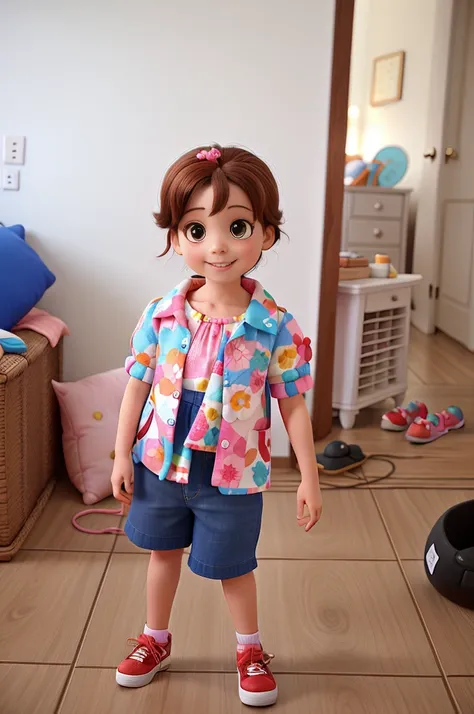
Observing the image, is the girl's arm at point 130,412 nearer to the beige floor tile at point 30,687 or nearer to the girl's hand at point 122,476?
the girl's hand at point 122,476

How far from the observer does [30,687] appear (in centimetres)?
142

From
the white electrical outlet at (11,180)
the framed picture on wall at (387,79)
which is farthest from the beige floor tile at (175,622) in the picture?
the framed picture on wall at (387,79)

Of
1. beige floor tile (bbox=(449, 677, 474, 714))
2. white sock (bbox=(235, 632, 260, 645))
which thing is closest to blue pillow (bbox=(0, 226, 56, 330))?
white sock (bbox=(235, 632, 260, 645))

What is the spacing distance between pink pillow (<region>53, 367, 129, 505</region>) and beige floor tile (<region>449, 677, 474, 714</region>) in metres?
1.12

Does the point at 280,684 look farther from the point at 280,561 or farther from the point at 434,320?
the point at 434,320

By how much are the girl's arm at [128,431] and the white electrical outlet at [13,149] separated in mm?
1214

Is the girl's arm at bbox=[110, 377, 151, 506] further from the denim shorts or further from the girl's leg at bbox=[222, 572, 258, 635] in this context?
the girl's leg at bbox=[222, 572, 258, 635]

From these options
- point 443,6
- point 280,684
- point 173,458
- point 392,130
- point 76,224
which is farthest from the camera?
point 392,130

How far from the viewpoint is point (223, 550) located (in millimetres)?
1337

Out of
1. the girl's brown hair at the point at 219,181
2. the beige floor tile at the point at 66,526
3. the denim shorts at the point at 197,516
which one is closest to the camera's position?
the girl's brown hair at the point at 219,181

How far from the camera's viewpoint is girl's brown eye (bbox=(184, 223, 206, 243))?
1243mm

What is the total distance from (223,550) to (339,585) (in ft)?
1.87

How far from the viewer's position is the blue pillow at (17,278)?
205cm

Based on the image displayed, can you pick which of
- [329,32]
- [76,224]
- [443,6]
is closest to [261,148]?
[329,32]
